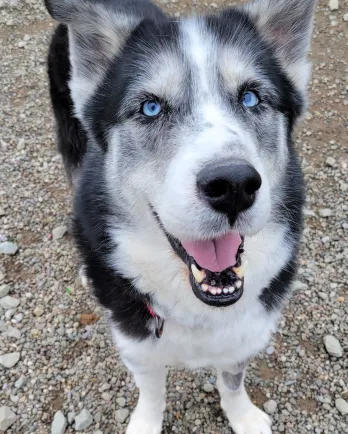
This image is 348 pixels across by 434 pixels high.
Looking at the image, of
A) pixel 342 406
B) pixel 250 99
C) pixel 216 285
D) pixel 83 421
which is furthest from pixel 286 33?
pixel 83 421

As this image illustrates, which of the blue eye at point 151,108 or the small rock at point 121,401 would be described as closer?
the blue eye at point 151,108

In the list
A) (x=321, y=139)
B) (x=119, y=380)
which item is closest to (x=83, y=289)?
(x=119, y=380)

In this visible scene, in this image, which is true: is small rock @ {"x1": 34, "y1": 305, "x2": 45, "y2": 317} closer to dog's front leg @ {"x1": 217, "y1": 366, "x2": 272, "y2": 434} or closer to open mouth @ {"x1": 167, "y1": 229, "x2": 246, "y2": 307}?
dog's front leg @ {"x1": 217, "y1": 366, "x2": 272, "y2": 434}

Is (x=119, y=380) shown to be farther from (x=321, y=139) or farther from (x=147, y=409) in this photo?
(x=321, y=139)

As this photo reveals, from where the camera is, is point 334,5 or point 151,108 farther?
point 334,5

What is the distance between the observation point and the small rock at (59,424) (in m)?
3.07

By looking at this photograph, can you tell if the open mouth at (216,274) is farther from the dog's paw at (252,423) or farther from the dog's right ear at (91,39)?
the dog's paw at (252,423)

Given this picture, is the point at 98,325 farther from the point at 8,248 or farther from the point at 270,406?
the point at 270,406

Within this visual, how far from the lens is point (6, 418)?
3111mm

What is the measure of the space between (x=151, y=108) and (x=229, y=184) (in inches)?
26.6

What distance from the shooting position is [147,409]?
299 cm

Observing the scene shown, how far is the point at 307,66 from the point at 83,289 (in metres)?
2.38

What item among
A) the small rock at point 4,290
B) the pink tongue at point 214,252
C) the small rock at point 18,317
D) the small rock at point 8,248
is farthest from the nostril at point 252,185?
the small rock at point 8,248

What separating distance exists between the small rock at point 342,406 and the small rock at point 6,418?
86.1 inches
